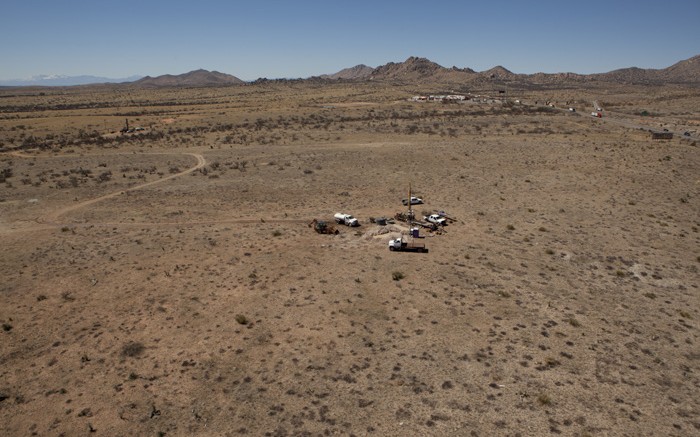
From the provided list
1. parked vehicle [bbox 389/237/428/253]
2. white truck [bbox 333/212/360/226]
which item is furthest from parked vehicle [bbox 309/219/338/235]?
parked vehicle [bbox 389/237/428/253]

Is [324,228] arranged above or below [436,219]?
below

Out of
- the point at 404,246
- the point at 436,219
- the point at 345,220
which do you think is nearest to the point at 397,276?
the point at 404,246

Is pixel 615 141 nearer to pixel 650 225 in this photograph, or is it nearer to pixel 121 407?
pixel 650 225

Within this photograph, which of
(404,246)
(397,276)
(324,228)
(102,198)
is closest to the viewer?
(397,276)

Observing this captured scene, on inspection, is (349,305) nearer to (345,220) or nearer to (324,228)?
(324,228)

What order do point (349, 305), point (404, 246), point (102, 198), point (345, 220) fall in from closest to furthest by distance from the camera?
point (349, 305), point (404, 246), point (345, 220), point (102, 198)

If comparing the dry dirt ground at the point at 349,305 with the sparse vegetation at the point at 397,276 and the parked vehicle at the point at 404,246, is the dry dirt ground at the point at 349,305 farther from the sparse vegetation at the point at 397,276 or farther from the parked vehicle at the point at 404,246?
the parked vehicle at the point at 404,246
